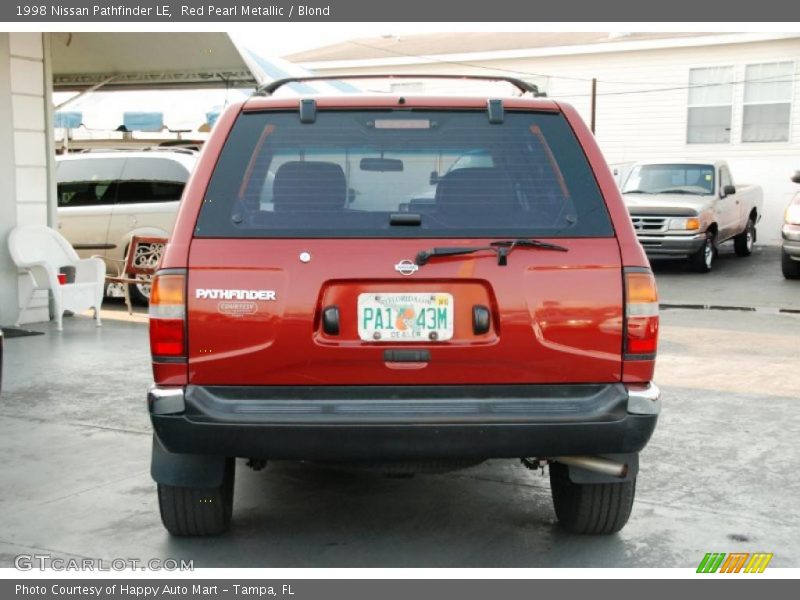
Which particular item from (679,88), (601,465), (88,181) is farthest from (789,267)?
(601,465)

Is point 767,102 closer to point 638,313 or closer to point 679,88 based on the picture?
Result: point 679,88

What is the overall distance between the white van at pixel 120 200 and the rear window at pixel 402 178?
29.0 ft

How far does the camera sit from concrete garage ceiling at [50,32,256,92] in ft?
39.0

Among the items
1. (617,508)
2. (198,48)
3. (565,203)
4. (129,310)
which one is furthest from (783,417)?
(198,48)

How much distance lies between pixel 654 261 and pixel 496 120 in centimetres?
1480

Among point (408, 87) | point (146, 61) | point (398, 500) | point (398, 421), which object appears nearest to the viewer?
point (398, 421)

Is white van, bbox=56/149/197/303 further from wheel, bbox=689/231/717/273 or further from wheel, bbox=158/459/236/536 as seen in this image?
wheel, bbox=158/459/236/536

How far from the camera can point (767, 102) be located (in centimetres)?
2056

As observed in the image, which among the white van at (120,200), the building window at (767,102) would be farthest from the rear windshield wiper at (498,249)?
the building window at (767,102)

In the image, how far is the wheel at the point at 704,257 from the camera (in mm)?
16078

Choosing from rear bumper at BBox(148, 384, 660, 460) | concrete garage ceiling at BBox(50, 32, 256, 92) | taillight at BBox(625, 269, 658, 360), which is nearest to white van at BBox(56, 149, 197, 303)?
concrete garage ceiling at BBox(50, 32, 256, 92)

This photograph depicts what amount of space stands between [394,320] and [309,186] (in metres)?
0.62

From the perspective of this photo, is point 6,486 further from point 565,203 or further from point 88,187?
point 88,187

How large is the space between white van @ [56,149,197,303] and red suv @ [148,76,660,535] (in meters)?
8.93
